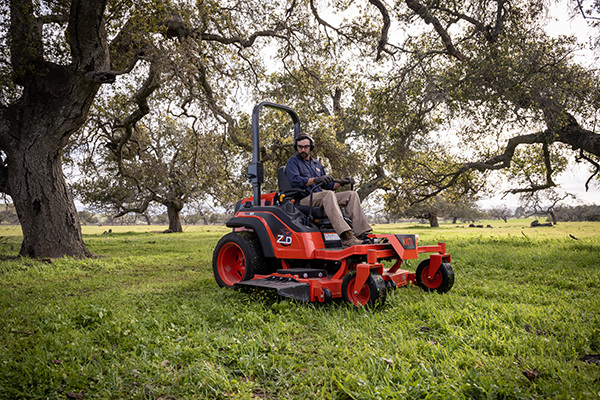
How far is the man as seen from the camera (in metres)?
5.14

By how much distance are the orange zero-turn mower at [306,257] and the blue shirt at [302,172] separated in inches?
5.2

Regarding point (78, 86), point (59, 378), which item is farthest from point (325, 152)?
point (59, 378)

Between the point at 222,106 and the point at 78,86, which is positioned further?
the point at 222,106

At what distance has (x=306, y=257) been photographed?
5.05 metres

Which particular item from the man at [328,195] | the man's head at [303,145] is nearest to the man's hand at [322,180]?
the man at [328,195]

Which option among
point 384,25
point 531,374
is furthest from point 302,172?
point 384,25

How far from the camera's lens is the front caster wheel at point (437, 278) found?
5.38 meters

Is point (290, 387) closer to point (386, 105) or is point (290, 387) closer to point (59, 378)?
point (59, 378)

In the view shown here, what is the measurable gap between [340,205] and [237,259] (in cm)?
204

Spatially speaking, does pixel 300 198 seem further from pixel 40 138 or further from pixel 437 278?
pixel 40 138

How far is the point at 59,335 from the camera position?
3537 mm

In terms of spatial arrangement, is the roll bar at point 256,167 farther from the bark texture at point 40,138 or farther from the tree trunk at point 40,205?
the tree trunk at point 40,205

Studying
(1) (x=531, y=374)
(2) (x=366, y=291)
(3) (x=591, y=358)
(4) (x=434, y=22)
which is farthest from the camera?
(4) (x=434, y=22)

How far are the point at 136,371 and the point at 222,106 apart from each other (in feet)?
31.6
